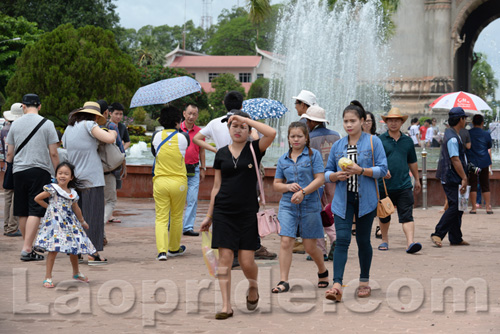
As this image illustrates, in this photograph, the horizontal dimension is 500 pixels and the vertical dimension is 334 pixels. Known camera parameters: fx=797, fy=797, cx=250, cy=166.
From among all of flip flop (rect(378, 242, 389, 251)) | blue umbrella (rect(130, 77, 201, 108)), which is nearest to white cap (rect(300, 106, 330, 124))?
blue umbrella (rect(130, 77, 201, 108))

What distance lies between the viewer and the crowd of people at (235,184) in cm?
623

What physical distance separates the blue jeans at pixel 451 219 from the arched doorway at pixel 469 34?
35040 mm

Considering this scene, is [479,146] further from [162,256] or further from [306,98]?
[162,256]

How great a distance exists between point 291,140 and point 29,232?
11.0ft

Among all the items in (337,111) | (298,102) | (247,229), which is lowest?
(247,229)

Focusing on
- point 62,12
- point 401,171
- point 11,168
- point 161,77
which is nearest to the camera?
point 401,171

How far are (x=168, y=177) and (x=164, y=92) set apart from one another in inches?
54.1

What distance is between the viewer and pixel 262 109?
9.10m

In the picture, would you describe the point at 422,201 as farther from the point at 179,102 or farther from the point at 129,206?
the point at 179,102

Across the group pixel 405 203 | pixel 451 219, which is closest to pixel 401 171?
pixel 405 203

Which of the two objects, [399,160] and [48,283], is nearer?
[48,283]

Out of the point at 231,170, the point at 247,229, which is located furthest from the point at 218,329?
the point at 231,170

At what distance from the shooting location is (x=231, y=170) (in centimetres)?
623

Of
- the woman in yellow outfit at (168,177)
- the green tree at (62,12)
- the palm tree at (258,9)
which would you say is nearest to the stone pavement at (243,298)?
the woman in yellow outfit at (168,177)
